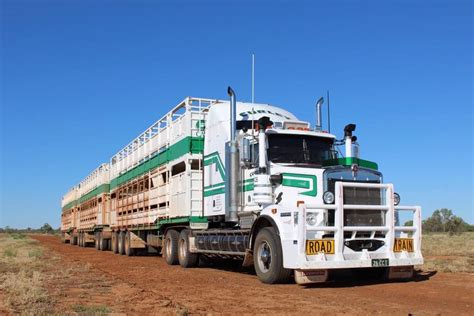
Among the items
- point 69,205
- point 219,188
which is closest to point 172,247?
point 219,188

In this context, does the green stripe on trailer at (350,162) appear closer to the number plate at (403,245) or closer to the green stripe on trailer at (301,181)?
the green stripe on trailer at (301,181)

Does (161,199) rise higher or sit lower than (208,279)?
higher

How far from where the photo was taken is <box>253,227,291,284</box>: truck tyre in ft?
34.7

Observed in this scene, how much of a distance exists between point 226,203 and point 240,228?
2.29 feet

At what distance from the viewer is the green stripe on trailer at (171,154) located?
15602 mm

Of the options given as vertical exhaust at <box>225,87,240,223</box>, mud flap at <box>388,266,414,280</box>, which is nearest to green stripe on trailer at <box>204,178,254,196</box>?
vertical exhaust at <box>225,87,240,223</box>

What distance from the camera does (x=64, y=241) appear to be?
5131cm

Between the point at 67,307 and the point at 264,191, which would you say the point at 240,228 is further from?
the point at 67,307

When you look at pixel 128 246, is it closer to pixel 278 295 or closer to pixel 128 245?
pixel 128 245

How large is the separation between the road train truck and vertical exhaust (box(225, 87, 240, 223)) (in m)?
0.02

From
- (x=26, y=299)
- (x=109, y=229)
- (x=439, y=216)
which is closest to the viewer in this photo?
(x=26, y=299)

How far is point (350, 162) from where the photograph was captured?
11.1 m

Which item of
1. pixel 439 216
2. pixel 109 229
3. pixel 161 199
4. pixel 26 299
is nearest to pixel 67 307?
pixel 26 299

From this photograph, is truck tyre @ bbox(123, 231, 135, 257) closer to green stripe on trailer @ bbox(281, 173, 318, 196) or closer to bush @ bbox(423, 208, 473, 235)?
green stripe on trailer @ bbox(281, 173, 318, 196)
